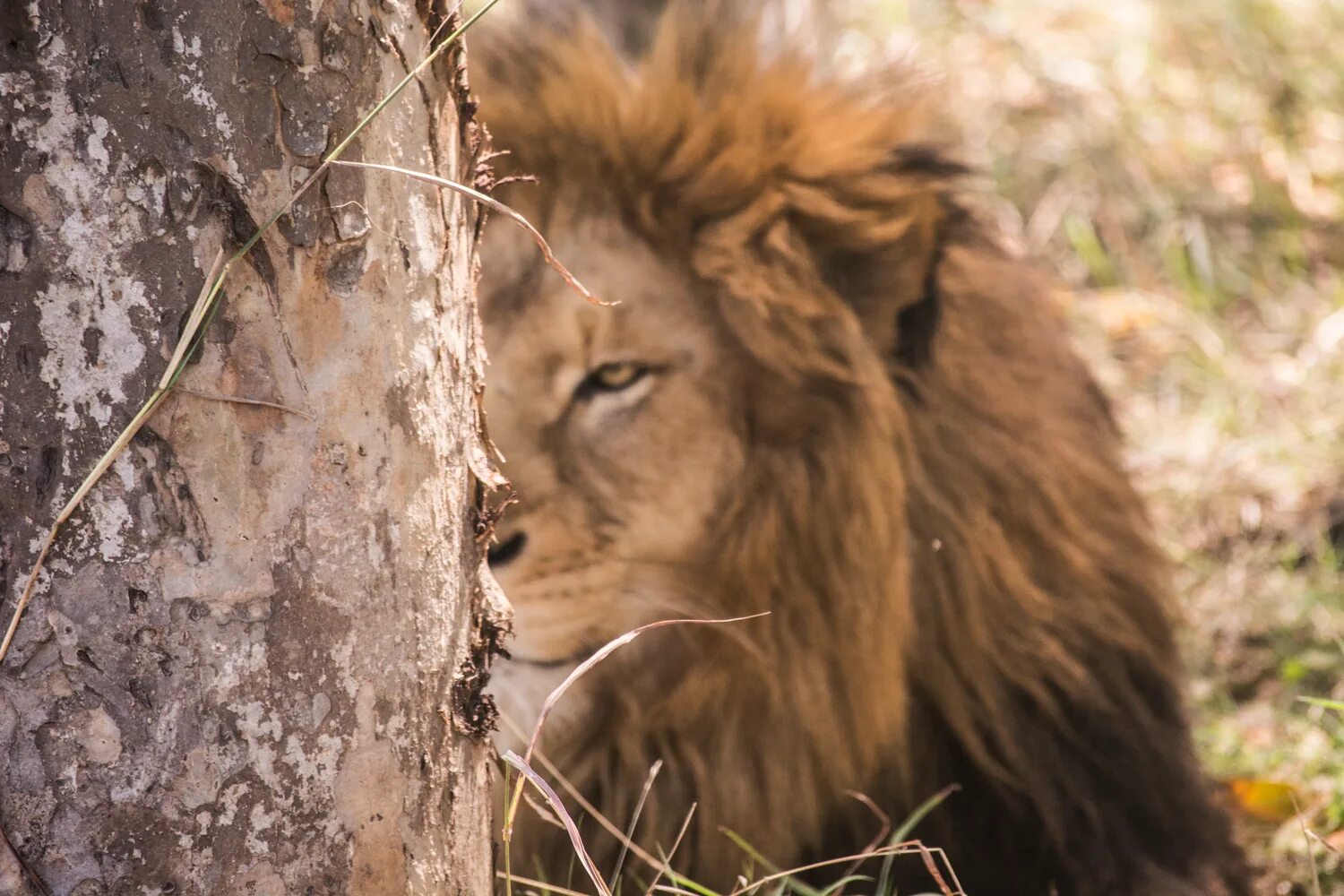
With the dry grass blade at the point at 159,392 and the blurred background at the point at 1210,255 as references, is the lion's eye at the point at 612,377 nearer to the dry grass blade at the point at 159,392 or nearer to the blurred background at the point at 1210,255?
the blurred background at the point at 1210,255

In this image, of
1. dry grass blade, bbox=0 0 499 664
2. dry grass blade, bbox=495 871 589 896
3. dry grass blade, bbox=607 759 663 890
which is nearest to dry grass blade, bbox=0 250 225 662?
dry grass blade, bbox=0 0 499 664

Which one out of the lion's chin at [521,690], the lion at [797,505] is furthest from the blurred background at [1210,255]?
the lion's chin at [521,690]

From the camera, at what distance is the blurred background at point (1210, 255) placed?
3.25m

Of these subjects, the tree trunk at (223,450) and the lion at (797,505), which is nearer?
the tree trunk at (223,450)

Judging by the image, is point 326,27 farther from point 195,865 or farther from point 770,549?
point 770,549

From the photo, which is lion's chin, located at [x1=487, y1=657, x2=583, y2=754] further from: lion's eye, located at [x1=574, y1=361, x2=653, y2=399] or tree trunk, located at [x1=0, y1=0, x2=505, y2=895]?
tree trunk, located at [x1=0, y1=0, x2=505, y2=895]

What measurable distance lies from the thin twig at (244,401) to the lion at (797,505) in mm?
881

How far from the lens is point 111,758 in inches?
43.5

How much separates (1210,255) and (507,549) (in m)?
3.56

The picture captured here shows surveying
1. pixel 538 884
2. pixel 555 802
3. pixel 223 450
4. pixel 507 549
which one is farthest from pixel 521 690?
pixel 223 450

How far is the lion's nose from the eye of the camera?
1.99 m

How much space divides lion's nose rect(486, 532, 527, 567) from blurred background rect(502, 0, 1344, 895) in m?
1.06

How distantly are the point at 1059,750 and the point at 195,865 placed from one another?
1.57 m

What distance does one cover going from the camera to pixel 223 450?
111 cm
